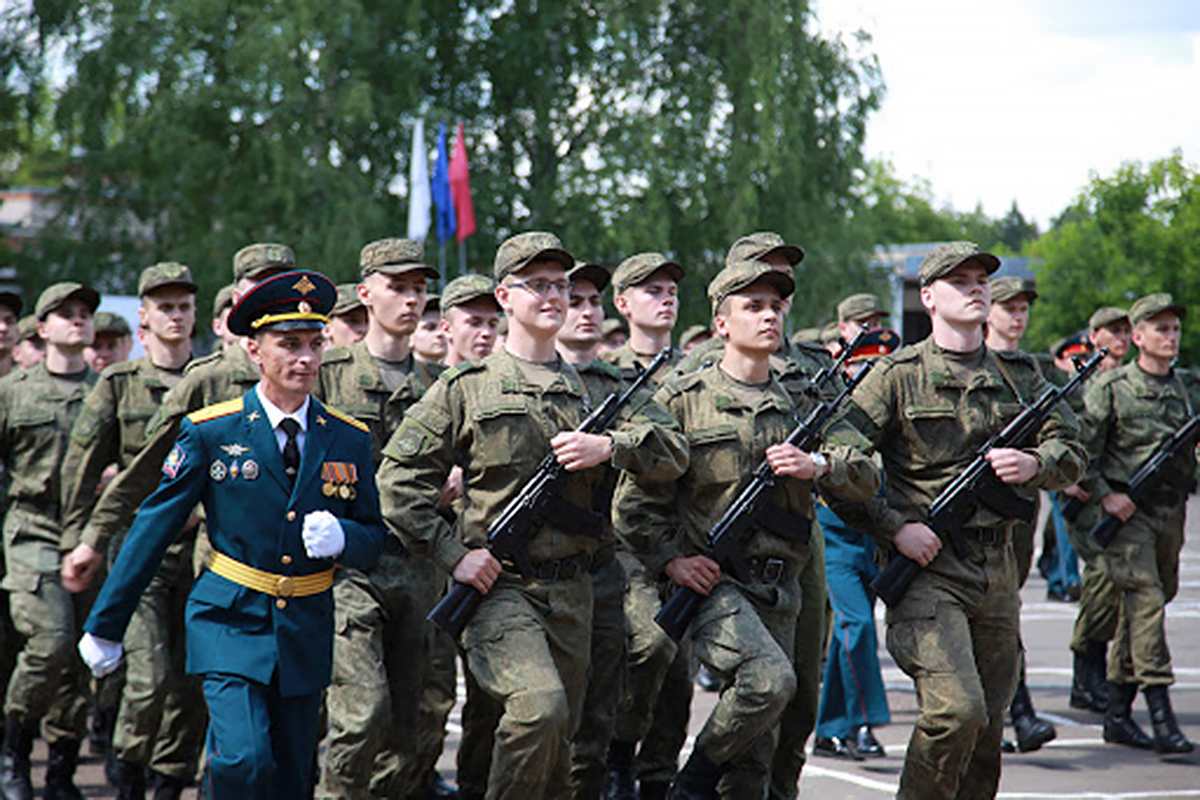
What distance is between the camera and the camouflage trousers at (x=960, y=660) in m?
6.61

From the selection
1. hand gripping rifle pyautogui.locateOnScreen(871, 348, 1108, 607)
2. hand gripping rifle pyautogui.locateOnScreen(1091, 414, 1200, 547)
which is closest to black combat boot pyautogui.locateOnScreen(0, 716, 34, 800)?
hand gripping rifle pyautogui.locateOnScreen(871, 348, 1108, 607)

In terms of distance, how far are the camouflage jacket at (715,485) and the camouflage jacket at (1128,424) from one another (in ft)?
12.6

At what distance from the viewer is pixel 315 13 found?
2766 cm

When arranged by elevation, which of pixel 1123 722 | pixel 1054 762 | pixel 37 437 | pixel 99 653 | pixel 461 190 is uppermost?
pixel 461 190

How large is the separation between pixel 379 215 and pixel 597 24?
6428 mm

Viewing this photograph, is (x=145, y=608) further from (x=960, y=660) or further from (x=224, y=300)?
(x=960, y=660)

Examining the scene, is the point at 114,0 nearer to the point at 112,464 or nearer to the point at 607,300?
the point at 607,300

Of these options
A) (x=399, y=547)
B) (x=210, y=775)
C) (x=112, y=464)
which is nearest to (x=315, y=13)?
(x=112, y=464)

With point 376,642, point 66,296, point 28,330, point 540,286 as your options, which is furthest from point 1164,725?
point 28,330

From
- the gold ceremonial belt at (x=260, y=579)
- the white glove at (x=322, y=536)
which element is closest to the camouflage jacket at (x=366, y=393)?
the gold ceremonial belt at (x=260, y=579)

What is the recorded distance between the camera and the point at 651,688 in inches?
310

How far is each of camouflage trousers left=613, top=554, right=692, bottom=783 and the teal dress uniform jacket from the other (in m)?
2.42

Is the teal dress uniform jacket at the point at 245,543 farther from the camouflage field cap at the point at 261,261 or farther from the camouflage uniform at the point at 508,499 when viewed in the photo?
the camouflage field cap at the point at 261,261

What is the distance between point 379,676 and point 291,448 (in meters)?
1.59
